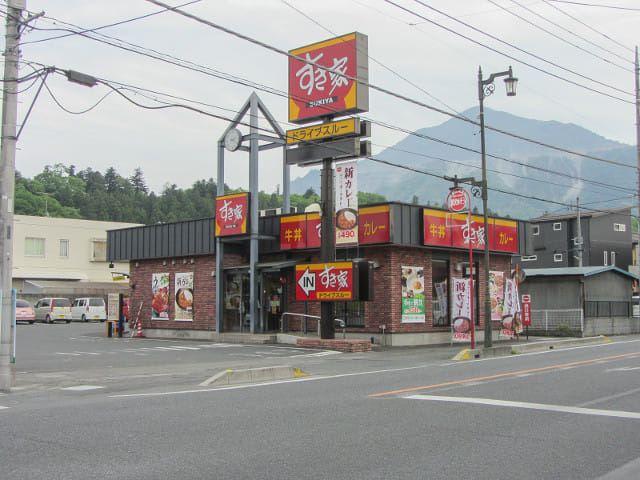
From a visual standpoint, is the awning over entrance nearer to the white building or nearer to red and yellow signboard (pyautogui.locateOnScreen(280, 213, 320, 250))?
red and yellow signboard (pyautogui.locateOnScreen(280, 213, 320, 250))

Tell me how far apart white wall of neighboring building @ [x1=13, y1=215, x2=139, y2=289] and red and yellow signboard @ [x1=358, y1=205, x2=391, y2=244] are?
135 feet

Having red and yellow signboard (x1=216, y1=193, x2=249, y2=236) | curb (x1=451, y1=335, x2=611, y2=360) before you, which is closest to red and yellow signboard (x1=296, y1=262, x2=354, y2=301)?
red and yellow signboard (x1=216, y1=193, x2=249, y2=236)

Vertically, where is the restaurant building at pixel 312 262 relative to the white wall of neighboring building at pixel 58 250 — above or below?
below

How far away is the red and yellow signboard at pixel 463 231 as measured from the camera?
2541 centimetres

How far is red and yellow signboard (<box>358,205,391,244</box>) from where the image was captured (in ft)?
79.1

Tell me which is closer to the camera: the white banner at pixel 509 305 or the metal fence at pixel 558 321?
the white banner at pixel 509 305

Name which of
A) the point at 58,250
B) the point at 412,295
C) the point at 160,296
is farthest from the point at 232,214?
the point at 58,250

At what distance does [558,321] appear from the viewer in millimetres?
33531

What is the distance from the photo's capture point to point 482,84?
23.2 meters

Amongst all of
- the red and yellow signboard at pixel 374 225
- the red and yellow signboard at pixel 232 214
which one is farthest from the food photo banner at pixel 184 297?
the red and yellow signboard at pixel 374 225

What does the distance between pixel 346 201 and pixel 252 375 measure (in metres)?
10.1

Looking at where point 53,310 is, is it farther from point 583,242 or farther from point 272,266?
point 583,242

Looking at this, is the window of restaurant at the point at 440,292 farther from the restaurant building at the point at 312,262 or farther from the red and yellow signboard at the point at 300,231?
the red and yellow signboard at the point at 300,231

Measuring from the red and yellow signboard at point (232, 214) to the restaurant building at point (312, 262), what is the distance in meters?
0.87
